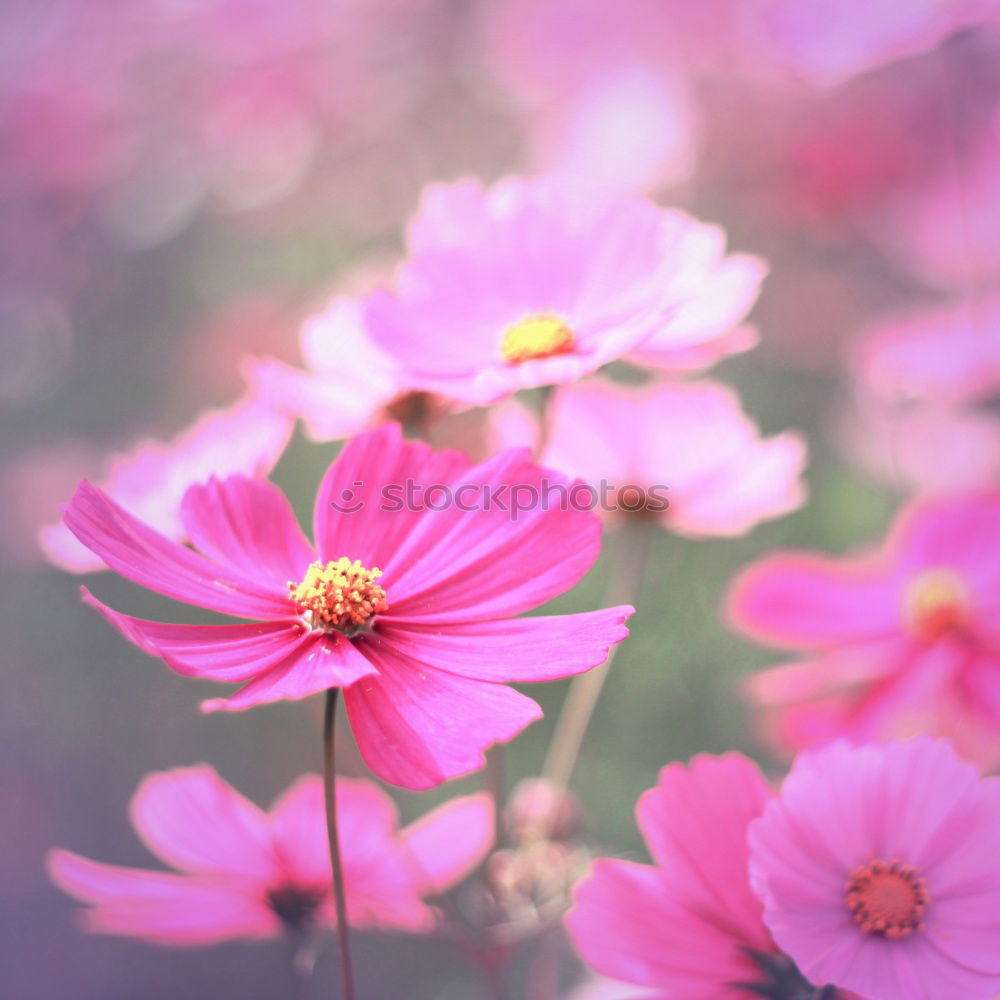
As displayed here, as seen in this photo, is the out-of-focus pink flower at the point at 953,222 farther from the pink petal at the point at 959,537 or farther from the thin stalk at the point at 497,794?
the thin stalk at the point at 497,794

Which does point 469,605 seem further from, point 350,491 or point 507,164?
point 507,164

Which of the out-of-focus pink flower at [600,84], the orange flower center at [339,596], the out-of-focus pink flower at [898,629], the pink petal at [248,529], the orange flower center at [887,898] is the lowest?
the orange flower center at [887,898]

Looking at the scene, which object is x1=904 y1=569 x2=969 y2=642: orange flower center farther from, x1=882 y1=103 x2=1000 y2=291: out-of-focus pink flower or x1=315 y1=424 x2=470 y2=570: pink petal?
x1=882 y1=103 x2=1000 y2=291: out-of-focus pink flower

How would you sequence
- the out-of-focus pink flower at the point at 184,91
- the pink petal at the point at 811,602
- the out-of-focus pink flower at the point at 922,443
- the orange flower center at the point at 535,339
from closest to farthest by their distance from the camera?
the orange flower center at the point at 535,339 → the pink petal at the point at 811,602 → the out-of-focus pink flower at the point at 922,443 → the out-of-focus pink flower at the point at 184,91

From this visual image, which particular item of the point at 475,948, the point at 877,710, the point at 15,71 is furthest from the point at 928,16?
the point at 15,71

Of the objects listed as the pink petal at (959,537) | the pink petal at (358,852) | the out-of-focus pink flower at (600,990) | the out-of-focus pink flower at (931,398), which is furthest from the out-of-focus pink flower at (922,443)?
the pink petal at (358,852)

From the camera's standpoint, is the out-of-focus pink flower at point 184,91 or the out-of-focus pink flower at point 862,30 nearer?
the out-of-focus pink flower at point 862,30

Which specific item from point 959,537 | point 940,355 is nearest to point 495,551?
point 959,537

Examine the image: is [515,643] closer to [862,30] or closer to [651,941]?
[651,941]
